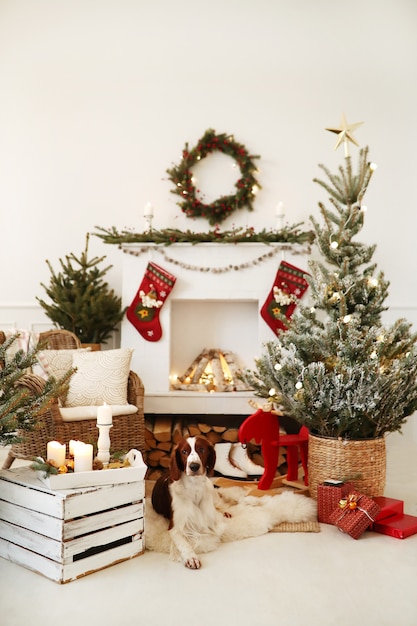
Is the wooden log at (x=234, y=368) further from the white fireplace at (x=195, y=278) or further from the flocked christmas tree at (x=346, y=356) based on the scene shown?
the flocked christmas tree at (x=346, y=356)

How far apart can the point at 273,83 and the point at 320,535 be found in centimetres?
395

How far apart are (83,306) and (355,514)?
2.60 m

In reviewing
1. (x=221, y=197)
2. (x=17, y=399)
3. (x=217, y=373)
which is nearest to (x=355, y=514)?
(x=17, y=399)

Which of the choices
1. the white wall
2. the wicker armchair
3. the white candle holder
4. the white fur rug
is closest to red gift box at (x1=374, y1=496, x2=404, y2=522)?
the white fur rug

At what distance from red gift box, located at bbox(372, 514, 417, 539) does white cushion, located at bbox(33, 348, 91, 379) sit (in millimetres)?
2106

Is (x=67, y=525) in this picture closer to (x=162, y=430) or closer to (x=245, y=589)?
(x=245, y=589)

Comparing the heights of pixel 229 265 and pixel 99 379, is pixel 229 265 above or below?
above

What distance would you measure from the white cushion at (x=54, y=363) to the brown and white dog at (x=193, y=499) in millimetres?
1357

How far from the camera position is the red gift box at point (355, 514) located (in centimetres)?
263

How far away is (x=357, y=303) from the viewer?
3.21m

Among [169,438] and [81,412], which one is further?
[169,438]

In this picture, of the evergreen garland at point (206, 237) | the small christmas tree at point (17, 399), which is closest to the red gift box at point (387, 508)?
the small christmas tree at point (17, 399)

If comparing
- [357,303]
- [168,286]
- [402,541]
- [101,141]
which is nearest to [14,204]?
[101,141]

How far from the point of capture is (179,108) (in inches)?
→ 201
